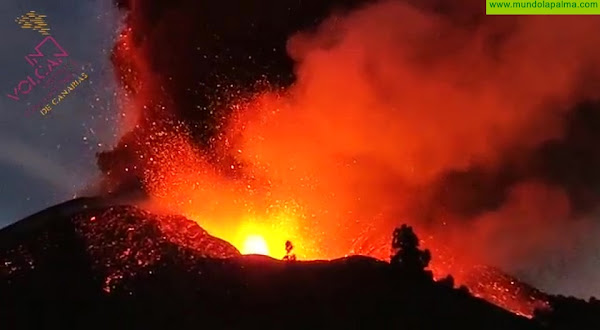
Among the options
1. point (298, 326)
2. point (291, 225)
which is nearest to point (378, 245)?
point (291, 225)

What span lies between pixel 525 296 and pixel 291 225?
513 inches

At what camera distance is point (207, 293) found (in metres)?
28.2

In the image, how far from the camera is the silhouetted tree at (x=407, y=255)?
29844 mm

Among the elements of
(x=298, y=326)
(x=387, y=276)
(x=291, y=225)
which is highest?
(x=291, y=225)

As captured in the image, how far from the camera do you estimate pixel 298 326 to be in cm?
2634

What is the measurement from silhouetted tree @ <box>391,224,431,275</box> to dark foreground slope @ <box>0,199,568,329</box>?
40 cm

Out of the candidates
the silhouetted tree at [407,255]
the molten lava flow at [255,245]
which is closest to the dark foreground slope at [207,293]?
the silhouetted tree at [407,255]

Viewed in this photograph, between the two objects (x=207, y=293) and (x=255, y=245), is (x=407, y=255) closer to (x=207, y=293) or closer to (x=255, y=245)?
A: (x=207, y=293)

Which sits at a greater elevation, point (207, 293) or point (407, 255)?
point (407, 255)

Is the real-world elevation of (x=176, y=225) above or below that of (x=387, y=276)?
above

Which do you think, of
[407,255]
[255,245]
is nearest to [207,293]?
[407,255]

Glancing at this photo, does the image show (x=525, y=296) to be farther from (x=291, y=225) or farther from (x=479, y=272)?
(x=291, y=225)

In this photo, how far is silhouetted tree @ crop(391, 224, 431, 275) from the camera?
29.8 meters

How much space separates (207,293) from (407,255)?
744 centimetres
